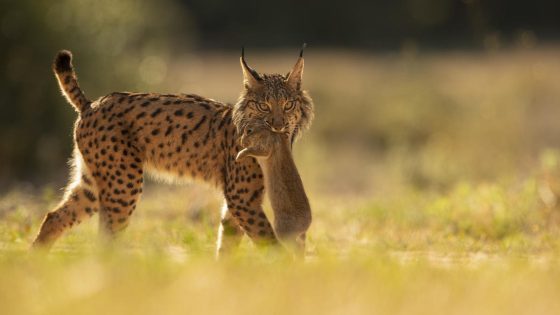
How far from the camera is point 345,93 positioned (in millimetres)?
25641

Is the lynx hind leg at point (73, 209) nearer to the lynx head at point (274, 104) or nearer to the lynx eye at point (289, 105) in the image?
the lynx head at point (274, 104)

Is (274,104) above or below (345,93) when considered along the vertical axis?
below

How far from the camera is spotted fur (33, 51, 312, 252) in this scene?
832 cm

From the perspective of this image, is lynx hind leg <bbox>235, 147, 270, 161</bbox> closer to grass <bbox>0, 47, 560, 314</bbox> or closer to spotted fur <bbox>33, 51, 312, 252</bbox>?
spotted fur <bbox>33, 51, 312, 252</bbox>

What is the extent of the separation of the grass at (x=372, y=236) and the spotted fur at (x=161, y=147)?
0.33 metres

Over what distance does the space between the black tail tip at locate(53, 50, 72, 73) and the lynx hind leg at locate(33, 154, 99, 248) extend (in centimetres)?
80

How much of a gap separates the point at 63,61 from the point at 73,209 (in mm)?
1300

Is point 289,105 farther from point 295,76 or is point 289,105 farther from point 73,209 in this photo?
point 73,209

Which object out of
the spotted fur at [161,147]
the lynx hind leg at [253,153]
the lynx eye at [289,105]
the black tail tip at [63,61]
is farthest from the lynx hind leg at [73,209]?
the lynx eye at [289,105]

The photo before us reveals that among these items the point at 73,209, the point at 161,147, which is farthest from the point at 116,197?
the point at 161,147

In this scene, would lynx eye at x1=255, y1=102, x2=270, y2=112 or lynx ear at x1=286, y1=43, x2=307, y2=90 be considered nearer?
lynx eye at x1=255, y1=102, x2=270, y2=112

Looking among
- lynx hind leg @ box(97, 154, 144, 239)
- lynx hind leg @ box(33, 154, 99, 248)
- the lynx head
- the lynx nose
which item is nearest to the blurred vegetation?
lynx hind leg @ box(33, 154, 99, 248)

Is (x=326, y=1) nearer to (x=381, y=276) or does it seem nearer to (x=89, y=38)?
(x=89, y=38)

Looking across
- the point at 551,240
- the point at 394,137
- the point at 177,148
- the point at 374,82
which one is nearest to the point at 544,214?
the point at 551,240
